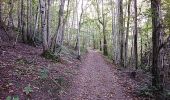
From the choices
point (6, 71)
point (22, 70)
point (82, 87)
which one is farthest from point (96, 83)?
point (6, 71)

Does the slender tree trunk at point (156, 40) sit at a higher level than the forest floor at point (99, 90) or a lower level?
higher

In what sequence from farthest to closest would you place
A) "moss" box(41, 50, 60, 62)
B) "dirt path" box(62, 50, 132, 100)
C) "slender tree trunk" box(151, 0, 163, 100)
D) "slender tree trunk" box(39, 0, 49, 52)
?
"moss" box(41, 50, 60, 62), "slender tree trunk" box(39, 0, 49, 52), "slender tree trunk" box(151, 0, 163, 100), "dirt path" box(62, 50, 132, 100)

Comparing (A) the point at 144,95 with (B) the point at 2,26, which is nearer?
(A) the point at 144,95

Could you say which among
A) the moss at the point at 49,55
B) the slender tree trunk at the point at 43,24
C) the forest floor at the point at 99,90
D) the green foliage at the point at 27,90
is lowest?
the forest floor at the point at 99,90

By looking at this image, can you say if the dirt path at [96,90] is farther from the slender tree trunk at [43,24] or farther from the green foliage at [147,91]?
the slender tree trunk at [43,24]

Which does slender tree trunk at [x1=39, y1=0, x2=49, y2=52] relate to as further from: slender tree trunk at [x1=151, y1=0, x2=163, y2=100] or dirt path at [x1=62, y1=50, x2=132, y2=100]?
slender tree trunk at [x1=151, y1=0, x2=163, y2=100]

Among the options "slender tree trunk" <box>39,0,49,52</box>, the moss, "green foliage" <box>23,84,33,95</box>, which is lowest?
"green foliage" <box>23,84,33,95</box>

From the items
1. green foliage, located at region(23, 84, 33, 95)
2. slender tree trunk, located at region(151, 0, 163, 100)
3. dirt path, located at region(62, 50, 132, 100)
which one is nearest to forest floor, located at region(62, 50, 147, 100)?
dirt path, located at region(62, 50, 132, 100)

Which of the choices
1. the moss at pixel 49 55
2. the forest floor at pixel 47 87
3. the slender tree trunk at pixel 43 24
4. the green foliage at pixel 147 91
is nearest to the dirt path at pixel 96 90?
the forest floor at pixel 47 87

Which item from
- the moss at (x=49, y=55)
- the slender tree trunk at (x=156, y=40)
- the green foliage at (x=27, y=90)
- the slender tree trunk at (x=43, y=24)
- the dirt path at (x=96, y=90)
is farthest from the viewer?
the moss at (x=49, y=55)

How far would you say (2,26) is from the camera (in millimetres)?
18266

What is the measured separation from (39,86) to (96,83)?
422 centimetres

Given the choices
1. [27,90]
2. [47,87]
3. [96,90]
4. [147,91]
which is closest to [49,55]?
[96,90]

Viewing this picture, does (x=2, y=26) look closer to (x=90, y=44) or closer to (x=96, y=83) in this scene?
(x=96, y=83)
